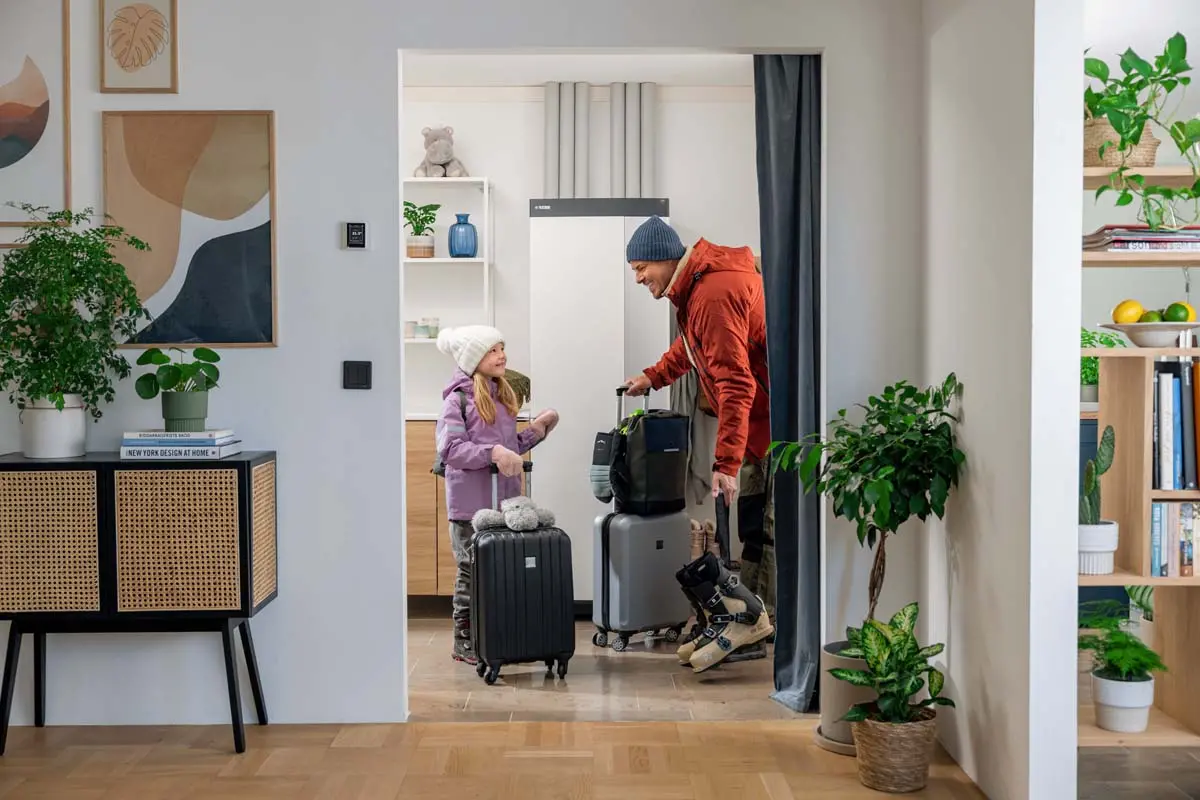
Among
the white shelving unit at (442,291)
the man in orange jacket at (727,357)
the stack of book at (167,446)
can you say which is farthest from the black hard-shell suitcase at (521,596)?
the white shelving unit at (442,291)

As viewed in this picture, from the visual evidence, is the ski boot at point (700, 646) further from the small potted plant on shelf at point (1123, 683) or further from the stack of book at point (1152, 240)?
the stack of book at point (1152, 240)

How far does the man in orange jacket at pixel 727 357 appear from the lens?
4.28 metres

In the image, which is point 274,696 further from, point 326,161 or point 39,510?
point 326,161

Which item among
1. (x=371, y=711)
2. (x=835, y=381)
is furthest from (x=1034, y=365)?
(x=371, y=711)

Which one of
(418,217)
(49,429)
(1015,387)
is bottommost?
(49,429)

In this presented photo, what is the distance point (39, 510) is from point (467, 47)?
197 centimetres

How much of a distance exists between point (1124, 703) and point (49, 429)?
10.5 ft

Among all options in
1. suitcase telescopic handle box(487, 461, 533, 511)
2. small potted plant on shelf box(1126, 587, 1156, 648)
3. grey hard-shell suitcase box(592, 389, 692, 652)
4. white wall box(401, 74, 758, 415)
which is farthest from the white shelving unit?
small potted plant on shelf box(1126, 587, 1156, 648)

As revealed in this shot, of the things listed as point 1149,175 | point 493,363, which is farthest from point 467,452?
point 1149,175

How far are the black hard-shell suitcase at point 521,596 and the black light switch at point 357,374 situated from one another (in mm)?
825

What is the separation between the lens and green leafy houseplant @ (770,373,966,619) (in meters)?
3.22

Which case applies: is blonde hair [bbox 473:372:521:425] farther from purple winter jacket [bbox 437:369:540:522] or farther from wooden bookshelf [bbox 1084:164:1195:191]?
wooden bookshelf [bbox 1084:164:1195:191]

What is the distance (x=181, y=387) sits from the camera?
3494mm

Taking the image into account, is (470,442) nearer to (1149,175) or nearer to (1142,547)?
(1142,547)
